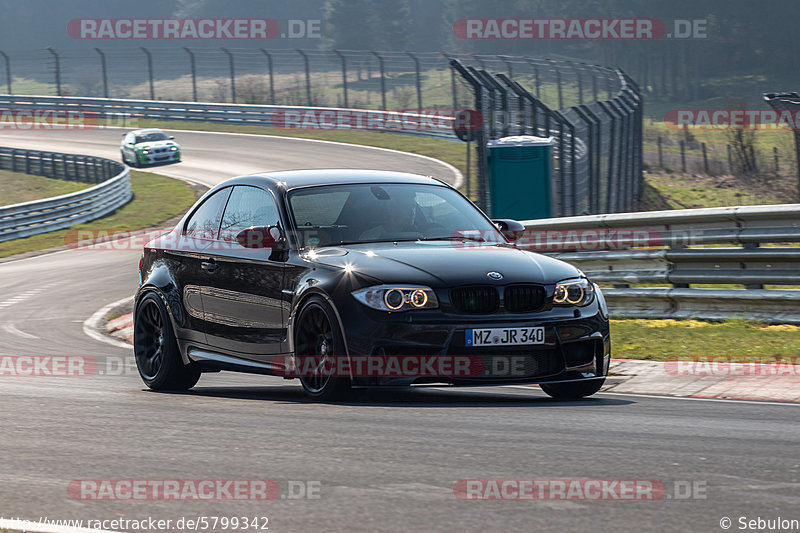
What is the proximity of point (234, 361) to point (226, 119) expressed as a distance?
4655cm

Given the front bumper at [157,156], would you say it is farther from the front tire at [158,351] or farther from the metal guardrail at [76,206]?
the front tire at [158,351]

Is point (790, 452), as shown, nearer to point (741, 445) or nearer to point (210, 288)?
point (741, 445)

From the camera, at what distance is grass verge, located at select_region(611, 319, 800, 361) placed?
995 centimetres

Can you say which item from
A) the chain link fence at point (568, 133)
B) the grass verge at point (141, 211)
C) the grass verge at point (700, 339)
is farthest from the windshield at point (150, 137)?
the grass verge at point (700, 339)

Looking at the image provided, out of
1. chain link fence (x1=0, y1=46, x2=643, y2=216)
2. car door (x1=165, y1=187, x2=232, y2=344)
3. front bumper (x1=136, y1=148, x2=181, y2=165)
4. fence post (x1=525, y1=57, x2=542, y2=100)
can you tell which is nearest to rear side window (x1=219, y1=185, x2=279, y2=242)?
car door (x1=165, y1=187, x2=232, y2=344)

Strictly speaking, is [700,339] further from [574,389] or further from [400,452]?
[400,452]

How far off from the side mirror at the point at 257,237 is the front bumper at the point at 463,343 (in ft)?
3.66

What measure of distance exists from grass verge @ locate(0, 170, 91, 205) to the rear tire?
30578 millimetres

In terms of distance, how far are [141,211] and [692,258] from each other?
22533mm

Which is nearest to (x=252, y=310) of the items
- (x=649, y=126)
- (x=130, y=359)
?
(x=130, y=359)

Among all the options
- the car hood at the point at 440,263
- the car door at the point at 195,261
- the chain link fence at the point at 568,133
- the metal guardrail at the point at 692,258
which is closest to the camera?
the car hood at the point at 440,263

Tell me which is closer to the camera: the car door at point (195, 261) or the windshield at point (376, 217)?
the windshield at point (376, 217)

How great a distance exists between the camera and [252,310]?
27.1ft

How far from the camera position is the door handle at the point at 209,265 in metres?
8.70
